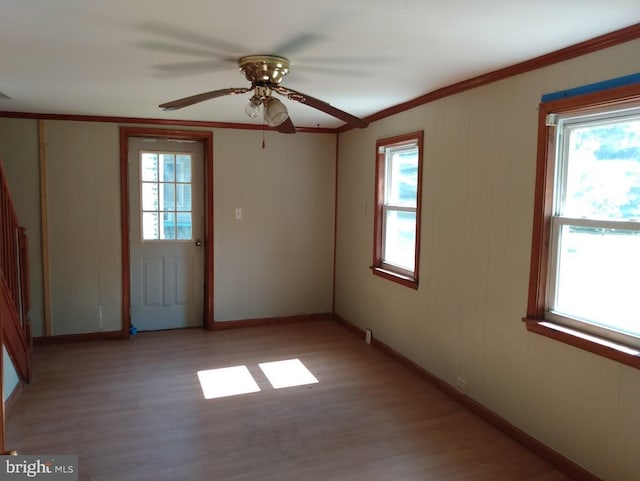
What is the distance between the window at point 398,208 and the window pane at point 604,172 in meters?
1.35

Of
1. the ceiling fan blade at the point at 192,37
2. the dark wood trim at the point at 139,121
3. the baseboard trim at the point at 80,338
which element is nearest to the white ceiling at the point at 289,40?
the ceiling fan blade at the point at 192,37

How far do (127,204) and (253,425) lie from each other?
2704 mm

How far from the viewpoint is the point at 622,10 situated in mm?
1849

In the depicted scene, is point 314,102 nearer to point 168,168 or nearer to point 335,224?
point 168,168

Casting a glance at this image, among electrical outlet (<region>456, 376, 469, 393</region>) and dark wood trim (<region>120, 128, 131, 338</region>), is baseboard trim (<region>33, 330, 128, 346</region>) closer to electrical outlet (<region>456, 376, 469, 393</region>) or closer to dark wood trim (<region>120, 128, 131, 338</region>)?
dark wood trim (<region>120, 128, 131, 338</region>)

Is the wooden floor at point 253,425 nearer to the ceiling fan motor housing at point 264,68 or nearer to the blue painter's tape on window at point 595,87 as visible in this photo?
the blue painter's tape on window at point 595,87

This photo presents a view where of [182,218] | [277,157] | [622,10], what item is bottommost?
[182,218]

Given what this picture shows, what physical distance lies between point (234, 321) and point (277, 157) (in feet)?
6.09

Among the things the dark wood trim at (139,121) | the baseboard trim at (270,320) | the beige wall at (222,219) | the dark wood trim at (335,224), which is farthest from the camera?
the dark wood trim at (335,224)

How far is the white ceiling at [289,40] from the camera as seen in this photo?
187cm

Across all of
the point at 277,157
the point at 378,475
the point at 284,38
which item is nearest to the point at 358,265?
the point at 277,157

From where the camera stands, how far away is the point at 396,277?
158 inches

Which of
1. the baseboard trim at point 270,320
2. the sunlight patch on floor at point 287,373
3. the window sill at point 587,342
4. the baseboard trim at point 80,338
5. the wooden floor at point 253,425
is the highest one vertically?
the window sill at point 587,342

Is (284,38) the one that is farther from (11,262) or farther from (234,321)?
(234,321)
